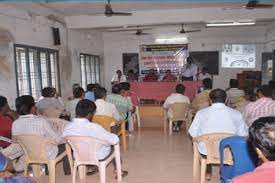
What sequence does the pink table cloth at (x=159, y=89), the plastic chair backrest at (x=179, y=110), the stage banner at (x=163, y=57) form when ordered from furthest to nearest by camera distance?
the stage banner at (x=163, y=57), the pink table cloth at (x=159, y=89), the plastic chair backrest at (x=179, y=110)

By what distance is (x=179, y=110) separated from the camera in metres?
6.02

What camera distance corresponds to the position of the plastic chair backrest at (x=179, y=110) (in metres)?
6.00

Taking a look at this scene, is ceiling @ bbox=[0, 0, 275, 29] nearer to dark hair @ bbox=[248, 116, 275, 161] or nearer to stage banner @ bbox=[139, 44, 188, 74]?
stage banner @ bbox=[139, 44, 188, 74]

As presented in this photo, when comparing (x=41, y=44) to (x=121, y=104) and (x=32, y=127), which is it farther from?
(x=32, y=127)

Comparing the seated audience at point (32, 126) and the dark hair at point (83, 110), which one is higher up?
the dark hair at point (83, 110)

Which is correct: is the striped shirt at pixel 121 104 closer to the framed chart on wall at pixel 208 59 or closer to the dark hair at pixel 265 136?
the dark hair at pixel 265 136

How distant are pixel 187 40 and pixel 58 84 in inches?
246

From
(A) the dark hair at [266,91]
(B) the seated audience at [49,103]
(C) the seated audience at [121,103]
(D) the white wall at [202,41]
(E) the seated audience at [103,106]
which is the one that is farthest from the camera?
(D) the white wall at [202,41]

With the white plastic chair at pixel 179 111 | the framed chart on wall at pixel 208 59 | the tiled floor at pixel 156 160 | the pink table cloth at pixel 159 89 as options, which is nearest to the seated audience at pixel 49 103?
the tiled floor at pixel 156 160

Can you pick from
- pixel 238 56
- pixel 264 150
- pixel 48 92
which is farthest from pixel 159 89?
pixel 264 150

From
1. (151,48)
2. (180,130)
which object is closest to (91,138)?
(180,130)

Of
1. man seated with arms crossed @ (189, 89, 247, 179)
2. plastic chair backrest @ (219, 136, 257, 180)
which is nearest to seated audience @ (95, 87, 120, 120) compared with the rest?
man seated with arms crossed @ (189, 89, 247, 179)

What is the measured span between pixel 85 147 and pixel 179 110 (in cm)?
309

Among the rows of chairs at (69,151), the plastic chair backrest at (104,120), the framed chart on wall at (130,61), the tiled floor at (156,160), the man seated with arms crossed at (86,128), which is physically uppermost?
the framed chart on wall at (130,61)
